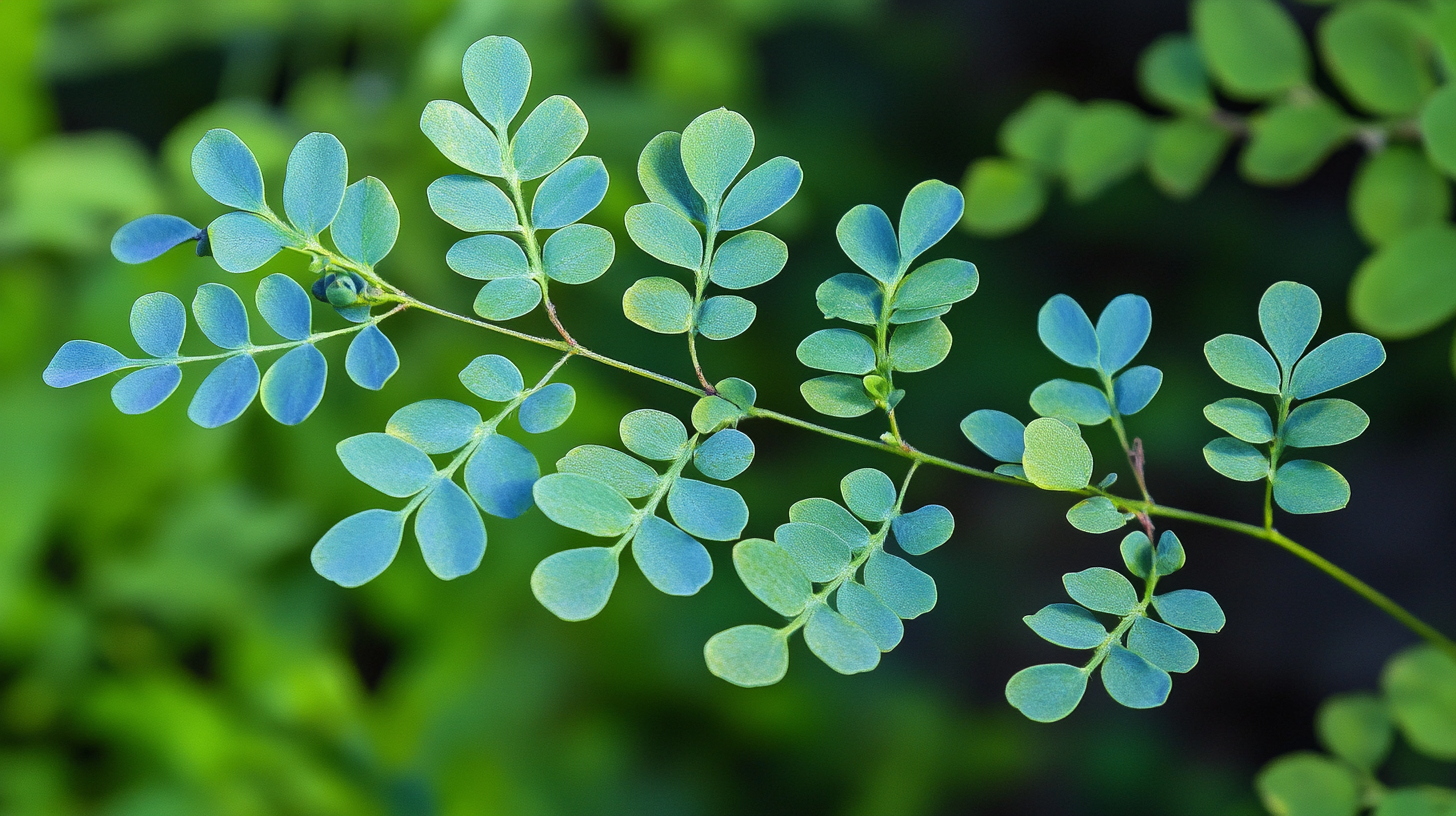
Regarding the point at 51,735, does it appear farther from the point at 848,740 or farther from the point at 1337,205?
the point at 1337,205

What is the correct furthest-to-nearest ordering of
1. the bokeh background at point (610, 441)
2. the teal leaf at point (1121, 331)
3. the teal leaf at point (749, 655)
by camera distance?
→ the bokeh background at point (610, 441) → the teal leaf at point (1121, 331) → the teal leaf at point (749, 655)

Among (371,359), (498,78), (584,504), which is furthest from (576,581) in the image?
(498,78)

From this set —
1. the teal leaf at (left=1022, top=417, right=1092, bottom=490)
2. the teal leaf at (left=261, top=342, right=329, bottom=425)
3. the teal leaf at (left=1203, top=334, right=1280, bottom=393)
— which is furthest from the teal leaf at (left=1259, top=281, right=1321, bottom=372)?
the teal leaf at (left=261, top=342, right=329, bottom=425)

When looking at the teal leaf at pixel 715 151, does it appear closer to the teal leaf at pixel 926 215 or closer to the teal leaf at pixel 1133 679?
the teal leaf at pixel 926 215

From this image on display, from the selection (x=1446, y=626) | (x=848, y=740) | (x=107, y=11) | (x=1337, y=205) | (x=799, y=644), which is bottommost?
(x=848, y=740)

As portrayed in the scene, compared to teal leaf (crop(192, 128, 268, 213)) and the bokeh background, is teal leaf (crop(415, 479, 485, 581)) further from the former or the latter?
the bokeh background

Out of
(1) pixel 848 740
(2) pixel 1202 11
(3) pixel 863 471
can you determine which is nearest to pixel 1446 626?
(1) pixel 848 740

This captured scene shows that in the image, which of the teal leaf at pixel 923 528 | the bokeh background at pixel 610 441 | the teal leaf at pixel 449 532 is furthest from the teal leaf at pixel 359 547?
the bokeh background at pixel 610 441
